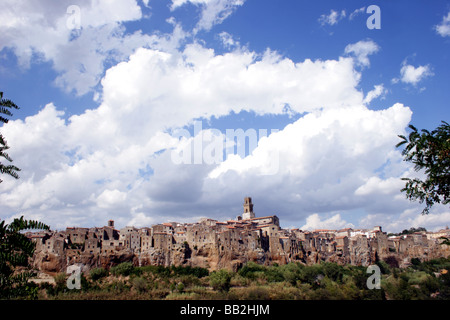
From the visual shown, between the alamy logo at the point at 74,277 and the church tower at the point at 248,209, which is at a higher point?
the church tower at the point at 248,209

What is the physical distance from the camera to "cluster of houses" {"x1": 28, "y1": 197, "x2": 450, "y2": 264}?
5947 cm

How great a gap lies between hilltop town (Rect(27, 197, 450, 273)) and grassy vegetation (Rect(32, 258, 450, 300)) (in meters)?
2.97

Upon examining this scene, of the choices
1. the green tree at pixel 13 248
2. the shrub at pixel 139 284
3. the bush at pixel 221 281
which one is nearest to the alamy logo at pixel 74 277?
the shrub at pixel 139 284

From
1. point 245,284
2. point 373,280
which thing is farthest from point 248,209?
point 245,284

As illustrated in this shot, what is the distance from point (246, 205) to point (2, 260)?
10735 centimetres

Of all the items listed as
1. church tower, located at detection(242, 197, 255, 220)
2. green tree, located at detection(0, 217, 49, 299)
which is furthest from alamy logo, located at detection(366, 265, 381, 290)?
green tree, located at detection(0, 217, 49, 299)

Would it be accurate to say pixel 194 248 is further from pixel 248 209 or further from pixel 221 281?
pixel 248 209

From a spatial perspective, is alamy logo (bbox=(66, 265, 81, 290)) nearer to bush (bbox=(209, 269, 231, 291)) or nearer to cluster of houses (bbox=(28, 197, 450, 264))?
Answer: cluster of houses (bbox=(28, 197, 450, 264))

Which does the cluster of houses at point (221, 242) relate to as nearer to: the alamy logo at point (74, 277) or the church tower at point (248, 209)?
the alamy logo at point (74, 277)

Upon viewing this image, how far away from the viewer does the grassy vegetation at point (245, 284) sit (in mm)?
46969

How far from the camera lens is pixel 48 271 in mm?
54688
